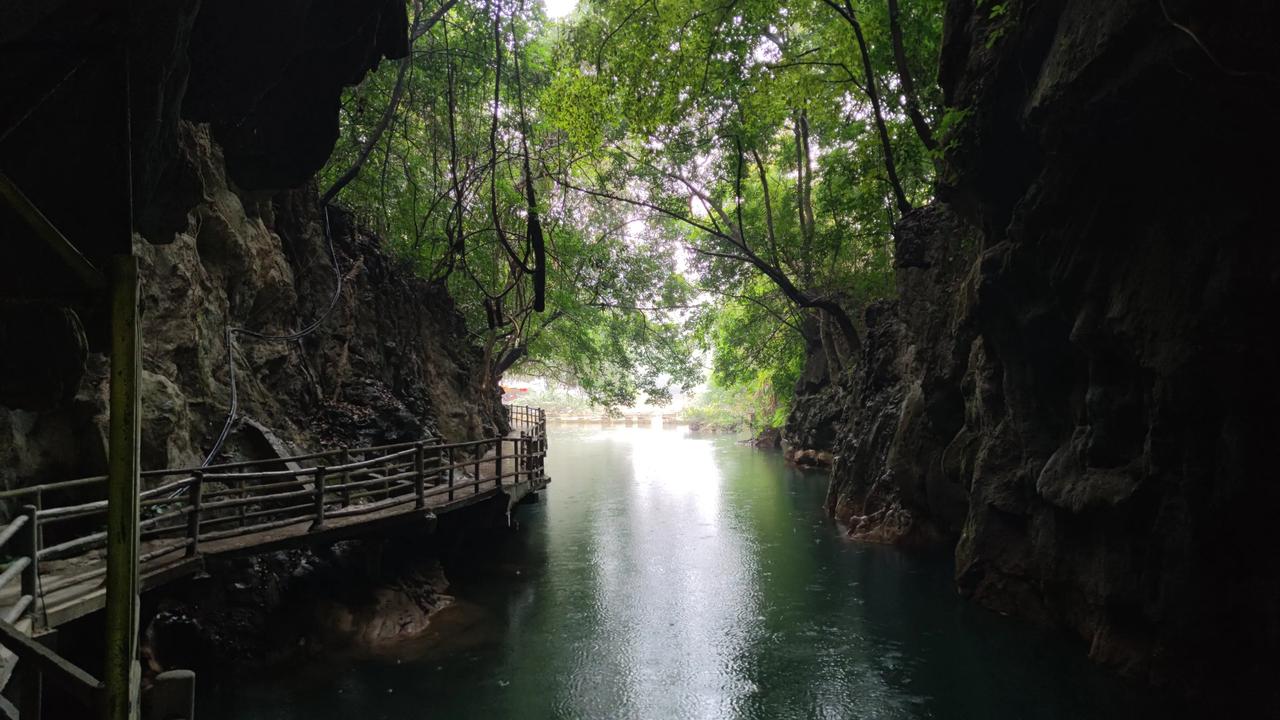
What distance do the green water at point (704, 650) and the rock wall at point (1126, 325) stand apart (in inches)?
39.7

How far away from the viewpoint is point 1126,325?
7285 millimetres

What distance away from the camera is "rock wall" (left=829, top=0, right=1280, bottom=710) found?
6.13 meters

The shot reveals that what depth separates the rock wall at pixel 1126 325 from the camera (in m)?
6.13

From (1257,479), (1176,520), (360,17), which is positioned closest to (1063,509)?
(1176,520)

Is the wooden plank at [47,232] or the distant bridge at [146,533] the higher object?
the wooden plank at [47,232]

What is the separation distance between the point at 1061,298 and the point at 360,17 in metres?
8.64

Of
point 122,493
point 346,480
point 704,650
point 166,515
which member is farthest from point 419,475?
point 122,493

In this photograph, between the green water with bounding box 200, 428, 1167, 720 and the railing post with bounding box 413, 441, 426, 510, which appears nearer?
the green water with bounding box 200, 428, 1167, 720

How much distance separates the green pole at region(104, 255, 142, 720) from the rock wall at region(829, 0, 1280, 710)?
7574mm

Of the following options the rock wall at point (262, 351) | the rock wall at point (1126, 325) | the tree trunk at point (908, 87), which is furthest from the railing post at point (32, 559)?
the tree trunk at point (908, 87)

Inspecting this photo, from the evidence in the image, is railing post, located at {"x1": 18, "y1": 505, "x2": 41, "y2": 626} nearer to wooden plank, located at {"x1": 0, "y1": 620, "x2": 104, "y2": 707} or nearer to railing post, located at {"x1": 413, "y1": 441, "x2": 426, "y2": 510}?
wooden plank, located at {"x1": 0, "y1": 620, "x2": 104, "y2": 707}

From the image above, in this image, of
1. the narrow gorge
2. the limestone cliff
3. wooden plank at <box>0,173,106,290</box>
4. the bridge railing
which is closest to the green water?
the narrow gorge

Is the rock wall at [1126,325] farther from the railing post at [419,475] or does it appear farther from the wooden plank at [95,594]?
the wooden plank at [95,594]

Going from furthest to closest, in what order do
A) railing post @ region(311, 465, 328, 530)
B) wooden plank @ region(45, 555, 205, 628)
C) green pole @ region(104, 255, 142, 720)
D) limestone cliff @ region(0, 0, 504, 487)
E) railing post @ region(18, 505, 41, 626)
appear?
railing post @ region(311, 465, 328, 530)
wooden plank @ region(45, 555, 205, 628)
railing post @ region(18, 505, 41, 626)
limestone cliff @ region(0, 0, 504, 487)
green pole @ region(104, 255, 142, 720)
